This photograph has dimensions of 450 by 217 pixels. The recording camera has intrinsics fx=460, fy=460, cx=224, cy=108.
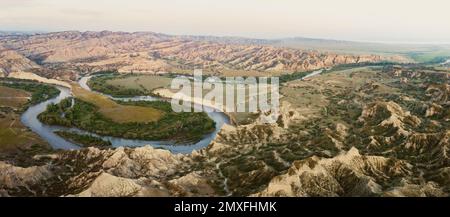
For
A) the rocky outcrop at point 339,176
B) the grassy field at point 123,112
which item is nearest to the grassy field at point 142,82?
the grassy field at point 123,112

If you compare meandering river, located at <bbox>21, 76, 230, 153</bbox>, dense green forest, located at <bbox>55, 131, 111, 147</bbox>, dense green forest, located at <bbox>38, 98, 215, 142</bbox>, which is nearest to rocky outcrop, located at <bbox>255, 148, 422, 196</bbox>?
meandering river, located at <bbox>21, 76, 230, 153</bbox>

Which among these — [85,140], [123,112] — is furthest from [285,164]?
[123,112]

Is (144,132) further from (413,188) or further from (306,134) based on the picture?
(413,188)

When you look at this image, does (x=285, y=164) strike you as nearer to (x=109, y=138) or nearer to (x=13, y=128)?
(x=109, y=138)

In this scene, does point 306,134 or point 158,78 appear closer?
point 306,134

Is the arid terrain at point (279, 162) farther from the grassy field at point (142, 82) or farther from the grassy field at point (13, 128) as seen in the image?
the grassy field at point (142, 82)

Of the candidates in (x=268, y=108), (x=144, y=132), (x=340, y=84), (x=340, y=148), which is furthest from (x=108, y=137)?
(x=340, y=84)
